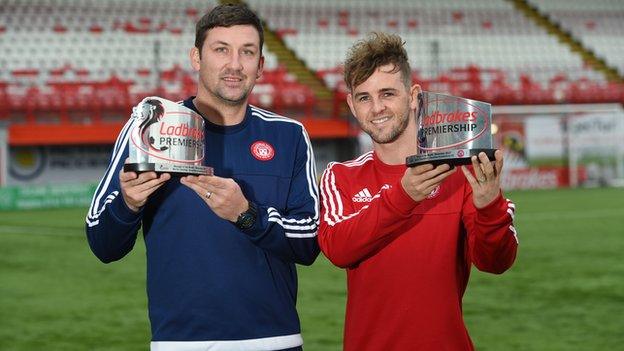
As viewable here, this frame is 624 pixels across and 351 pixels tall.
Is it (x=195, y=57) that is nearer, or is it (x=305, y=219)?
(x=305, y=219)

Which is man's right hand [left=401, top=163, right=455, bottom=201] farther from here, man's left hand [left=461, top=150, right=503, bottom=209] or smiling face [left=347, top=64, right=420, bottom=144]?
smiling face [left=347, top=64, right=420, bottom=144]

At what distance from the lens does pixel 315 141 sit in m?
27.7

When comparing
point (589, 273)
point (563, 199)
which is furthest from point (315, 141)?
point (589, 273)

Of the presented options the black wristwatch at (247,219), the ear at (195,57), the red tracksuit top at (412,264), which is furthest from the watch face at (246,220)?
the ear at (195,57)

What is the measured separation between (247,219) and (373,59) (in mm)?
634

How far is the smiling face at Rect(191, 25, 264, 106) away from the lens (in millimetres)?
3133

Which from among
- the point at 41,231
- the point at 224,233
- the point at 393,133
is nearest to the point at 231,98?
the point at 224,233

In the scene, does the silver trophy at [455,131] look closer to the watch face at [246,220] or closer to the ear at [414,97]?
the ear at [414,97]

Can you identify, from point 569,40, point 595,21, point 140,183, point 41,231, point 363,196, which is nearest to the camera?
point 140,183

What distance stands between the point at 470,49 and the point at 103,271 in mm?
24298

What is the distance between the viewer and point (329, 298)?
8.85 meters

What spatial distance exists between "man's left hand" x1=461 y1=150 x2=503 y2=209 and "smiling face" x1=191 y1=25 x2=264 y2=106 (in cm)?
84

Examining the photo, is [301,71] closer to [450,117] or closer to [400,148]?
[400,148]

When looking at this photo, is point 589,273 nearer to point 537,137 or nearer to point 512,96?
point 537,137
